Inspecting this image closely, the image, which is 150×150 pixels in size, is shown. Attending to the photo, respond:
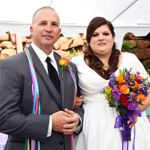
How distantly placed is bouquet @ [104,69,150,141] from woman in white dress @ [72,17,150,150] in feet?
0.44

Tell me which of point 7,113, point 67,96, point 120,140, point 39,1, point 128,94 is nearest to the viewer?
point 7,113

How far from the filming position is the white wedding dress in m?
2.79

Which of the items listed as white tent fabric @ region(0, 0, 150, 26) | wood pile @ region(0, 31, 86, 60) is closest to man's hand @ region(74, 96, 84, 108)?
white tent fabric @ region(0, 0, 150, 26)

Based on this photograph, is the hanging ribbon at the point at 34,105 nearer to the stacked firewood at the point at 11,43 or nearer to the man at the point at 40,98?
the man at the point at 40,98

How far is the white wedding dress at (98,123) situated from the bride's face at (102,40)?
0.19m

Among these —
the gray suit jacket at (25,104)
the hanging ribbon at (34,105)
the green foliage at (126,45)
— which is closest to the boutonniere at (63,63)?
the gray suit jacket at (25,104)

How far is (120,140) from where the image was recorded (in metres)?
2.78

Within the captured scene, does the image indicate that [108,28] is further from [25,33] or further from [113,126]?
[25,33]

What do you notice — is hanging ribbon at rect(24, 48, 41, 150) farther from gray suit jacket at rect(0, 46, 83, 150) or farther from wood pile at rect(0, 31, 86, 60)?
wood pile at rect(0, 31, 86, 60)

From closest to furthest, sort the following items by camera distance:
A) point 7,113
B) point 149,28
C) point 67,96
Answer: point 7,113 → point 67,96 → point 149,28

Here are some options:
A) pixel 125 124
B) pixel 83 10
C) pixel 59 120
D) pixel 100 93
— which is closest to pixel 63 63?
pixel 59 120

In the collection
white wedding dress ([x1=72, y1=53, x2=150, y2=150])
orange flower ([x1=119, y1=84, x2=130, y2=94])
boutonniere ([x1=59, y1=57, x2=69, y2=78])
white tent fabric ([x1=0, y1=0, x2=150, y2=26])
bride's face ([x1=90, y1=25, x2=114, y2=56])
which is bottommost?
white wedding dress ([x1=72, y1=53, x2=150, y2=150])

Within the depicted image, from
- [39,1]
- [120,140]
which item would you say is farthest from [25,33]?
[120,140]

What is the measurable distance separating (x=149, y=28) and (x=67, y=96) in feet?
19.8
